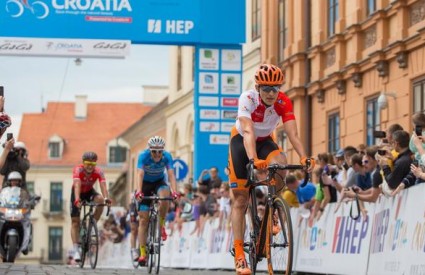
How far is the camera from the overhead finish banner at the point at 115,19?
31.2 metres

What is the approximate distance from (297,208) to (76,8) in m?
12.9

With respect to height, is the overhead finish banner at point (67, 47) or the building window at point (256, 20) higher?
the building window at point (256, 20)

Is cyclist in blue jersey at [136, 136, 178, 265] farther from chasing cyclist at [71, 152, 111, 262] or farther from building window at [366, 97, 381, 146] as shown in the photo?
building window at [366, 97, 381, 146]

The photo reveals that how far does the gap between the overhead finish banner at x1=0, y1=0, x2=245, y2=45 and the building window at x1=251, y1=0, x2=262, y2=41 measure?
8.14 m

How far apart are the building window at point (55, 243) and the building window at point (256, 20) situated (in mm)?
69509

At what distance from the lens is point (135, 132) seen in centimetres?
Answer: 7200

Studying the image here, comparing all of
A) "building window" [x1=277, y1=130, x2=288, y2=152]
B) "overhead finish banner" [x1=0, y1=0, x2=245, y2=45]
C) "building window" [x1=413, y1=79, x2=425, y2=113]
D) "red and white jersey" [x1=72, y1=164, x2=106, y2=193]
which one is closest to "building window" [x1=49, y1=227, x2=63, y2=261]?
"building window" [x1=277, y1=130, x2=288, y2=152]

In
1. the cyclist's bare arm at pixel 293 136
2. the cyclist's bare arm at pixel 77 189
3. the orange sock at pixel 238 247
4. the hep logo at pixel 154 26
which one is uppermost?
the hep logo at pixel 154 26

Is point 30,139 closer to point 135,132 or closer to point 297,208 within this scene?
point 135,132

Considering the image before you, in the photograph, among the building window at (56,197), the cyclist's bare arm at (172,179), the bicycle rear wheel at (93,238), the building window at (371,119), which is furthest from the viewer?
the building window at (56,197)

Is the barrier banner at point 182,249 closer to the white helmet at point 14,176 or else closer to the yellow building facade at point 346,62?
the yellow building facade at point 346,62

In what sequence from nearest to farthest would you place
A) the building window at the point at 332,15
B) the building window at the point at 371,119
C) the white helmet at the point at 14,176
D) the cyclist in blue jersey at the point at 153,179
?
1. the cyclist in blue jersey at the point at 153,179
2. the white helmet at the point at 14,176
3. the building window at the point at 371,119
4. the building window at the point at 332,15

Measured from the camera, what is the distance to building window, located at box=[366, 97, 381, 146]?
90.8 feet

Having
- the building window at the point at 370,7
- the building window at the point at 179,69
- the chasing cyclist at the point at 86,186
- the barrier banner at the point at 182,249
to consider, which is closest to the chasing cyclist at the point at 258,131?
the chasing cyclist at the point at 86,186
